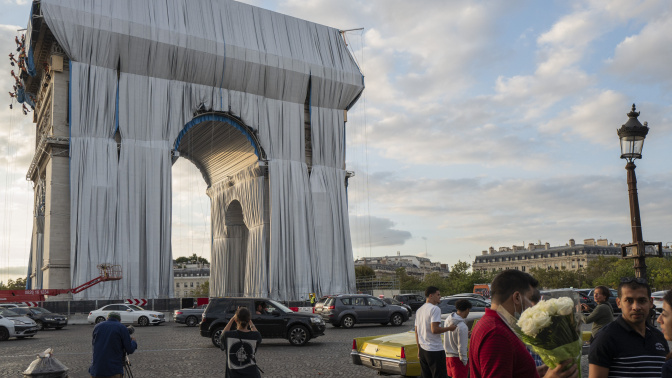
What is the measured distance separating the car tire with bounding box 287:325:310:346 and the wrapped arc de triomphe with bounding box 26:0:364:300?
1906cm

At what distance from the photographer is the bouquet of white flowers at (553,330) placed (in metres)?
3.27

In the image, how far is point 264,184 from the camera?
43.0 metres

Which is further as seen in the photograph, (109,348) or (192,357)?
(192,357)

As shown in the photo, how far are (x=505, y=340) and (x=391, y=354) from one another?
A: 7.43 m

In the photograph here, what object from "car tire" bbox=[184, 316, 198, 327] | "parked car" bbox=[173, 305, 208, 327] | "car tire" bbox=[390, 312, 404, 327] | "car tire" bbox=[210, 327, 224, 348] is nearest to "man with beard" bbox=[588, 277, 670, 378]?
"car tire" bbox=[210, 327, 224, 348]

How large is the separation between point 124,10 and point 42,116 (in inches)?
416

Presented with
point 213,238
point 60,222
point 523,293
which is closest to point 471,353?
point 523,293

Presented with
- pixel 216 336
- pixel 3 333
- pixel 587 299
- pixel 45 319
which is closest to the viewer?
pixel 216 336

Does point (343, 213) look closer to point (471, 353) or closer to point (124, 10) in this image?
point (124, 10)

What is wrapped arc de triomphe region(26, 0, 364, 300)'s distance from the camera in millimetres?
35219

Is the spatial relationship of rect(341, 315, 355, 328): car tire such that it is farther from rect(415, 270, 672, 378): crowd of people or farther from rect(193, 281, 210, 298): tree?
rect(193, 281, 210, 298): tree

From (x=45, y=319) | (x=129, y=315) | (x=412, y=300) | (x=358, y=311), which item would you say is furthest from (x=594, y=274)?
(x=45, y=319)

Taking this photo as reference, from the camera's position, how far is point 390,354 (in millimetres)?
10742

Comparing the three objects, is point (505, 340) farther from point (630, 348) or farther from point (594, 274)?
point (594, 274)
